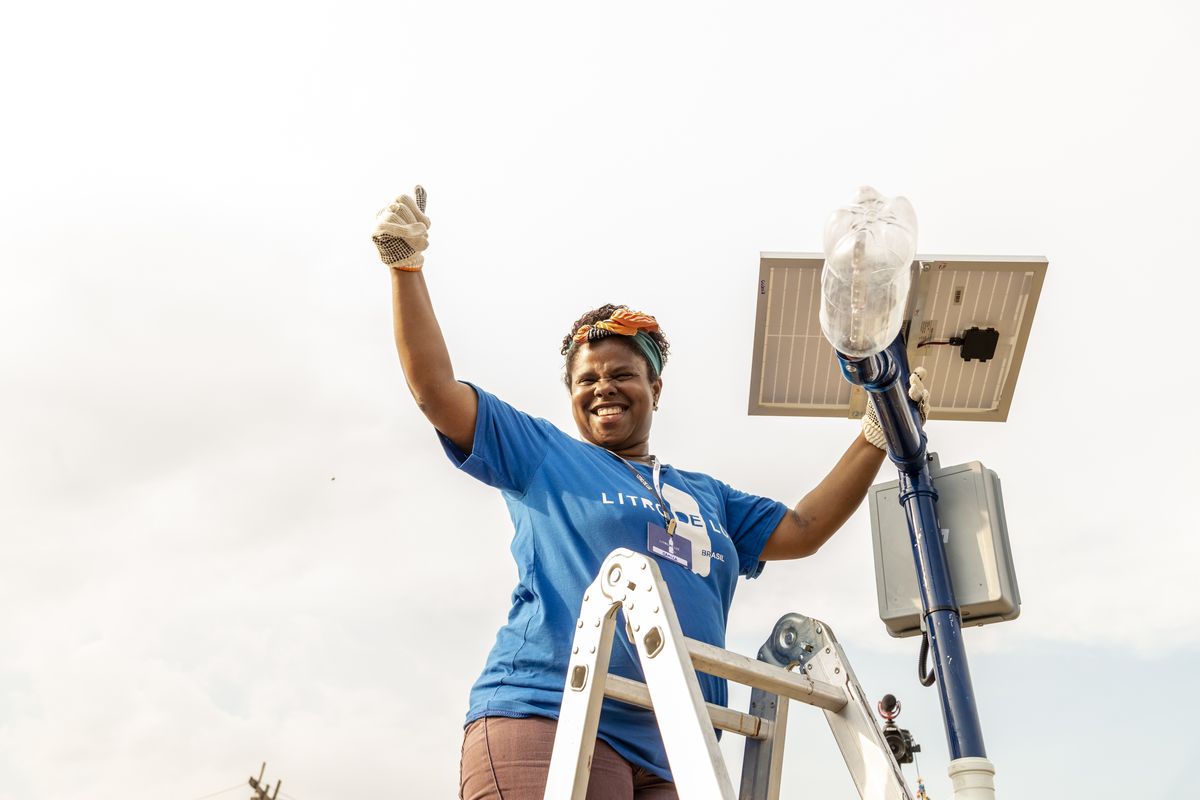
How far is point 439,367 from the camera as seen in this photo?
8.90ft

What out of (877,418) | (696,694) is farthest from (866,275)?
(696,694)

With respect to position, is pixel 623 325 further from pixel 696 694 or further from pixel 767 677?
pixel 696 694

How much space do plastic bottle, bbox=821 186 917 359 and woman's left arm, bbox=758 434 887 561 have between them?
772 millimetres

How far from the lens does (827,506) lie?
346 centimetres

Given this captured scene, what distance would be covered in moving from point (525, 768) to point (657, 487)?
947 millimetres

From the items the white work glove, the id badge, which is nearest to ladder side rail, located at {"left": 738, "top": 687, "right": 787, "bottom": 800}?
the id badge

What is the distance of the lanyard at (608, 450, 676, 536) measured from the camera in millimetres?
2787

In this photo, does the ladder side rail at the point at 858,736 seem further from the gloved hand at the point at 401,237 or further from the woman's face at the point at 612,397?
the gloved hand at the point at 401,237

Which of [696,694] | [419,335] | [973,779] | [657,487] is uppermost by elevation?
[419,335]

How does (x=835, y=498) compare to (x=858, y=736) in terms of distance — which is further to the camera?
(x=835, y=498)

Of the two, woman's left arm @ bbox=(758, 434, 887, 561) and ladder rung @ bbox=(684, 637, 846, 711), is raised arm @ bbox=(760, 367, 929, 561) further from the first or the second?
ladder rung @ bbox=(684, 637, 846, 711)

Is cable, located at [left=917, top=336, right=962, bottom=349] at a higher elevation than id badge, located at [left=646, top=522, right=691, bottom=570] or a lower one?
higher

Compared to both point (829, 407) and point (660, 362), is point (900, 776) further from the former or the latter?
point (829, 407)

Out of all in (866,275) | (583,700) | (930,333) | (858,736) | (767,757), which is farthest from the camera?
(930,333)
